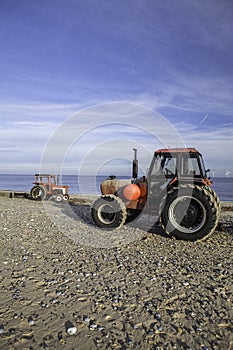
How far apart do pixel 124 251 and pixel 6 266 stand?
273cm

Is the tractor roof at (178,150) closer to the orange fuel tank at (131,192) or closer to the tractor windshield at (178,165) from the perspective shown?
the tractor windshield at (178,165)

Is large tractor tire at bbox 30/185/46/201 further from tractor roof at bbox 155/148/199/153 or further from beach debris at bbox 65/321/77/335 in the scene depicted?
beach debris at bbox 65/321/77/335

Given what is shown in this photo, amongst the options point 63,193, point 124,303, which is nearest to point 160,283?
point 124,303

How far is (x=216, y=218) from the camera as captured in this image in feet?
23.3

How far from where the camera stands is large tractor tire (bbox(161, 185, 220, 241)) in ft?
23.4

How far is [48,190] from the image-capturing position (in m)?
19.5

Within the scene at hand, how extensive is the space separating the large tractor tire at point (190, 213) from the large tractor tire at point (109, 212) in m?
1.49

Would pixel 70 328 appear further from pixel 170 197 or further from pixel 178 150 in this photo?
pixel 178 150

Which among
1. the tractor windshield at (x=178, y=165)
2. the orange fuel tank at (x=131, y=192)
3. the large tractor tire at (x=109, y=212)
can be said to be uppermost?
the tractor windshield at (x=178, y=165)

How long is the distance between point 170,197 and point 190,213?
2.40ft

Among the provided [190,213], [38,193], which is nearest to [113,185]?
[190,213]

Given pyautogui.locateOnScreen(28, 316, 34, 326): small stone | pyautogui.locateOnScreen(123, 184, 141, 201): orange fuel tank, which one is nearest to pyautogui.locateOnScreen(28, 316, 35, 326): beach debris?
pyautogui.locateOnScreen(28, 316, 34, 326): small stone

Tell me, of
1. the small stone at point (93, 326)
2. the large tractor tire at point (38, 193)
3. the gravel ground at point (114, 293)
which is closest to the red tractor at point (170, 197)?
the gravel ground at point (114, 293)

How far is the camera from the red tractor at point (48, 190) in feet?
61.5
